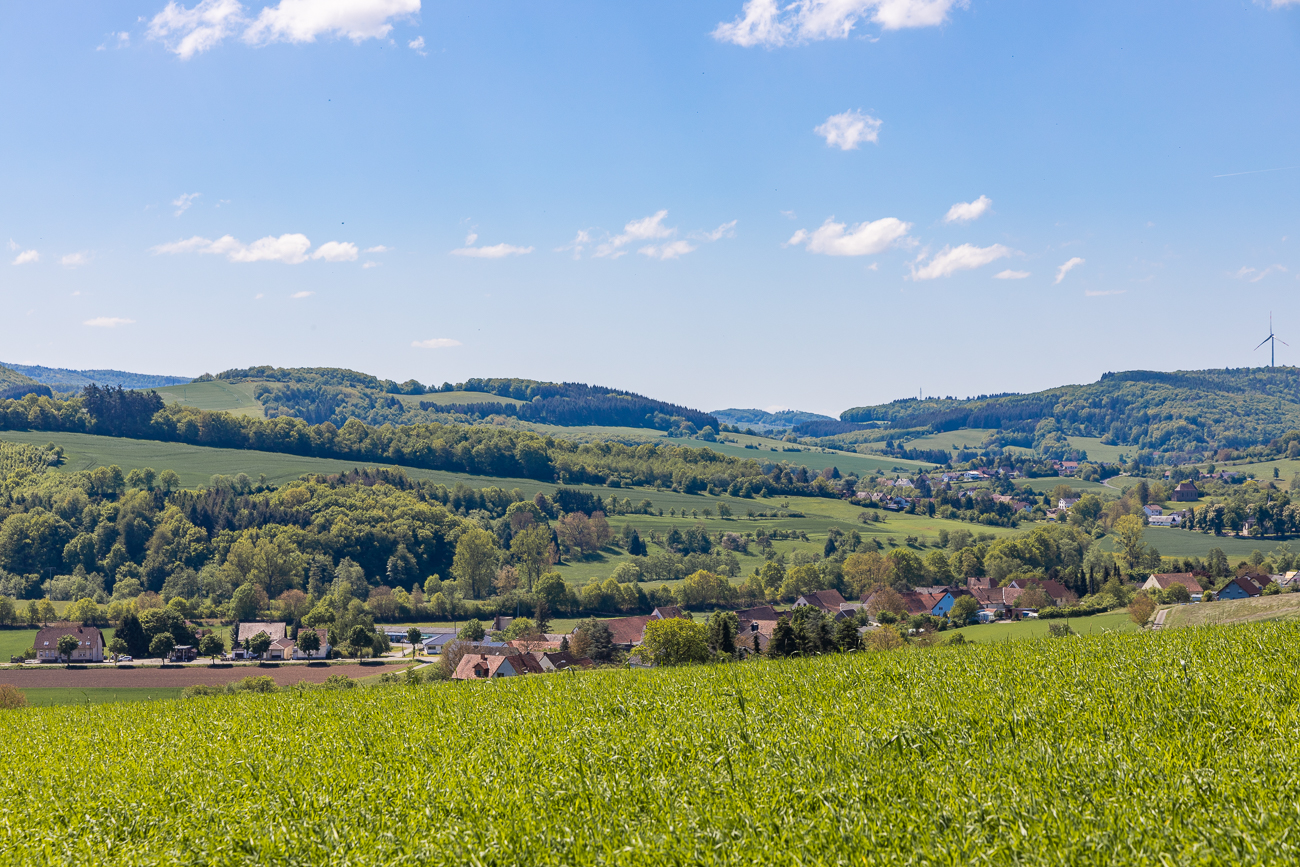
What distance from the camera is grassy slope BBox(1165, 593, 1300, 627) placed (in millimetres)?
20516

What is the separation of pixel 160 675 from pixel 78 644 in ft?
59.5

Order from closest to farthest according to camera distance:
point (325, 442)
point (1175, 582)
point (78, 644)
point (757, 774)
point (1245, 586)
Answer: point (757, 774) < point (1245, 586) < point (78, 644) < point (1175, 582) < point (325, 442)

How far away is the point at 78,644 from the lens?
81.6 m

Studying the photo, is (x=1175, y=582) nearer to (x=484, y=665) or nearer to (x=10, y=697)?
(x=484, y=665)

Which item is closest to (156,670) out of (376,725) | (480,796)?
(376,725)

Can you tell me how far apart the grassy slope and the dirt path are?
197 feet

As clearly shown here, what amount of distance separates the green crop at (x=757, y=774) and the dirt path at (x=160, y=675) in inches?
2346

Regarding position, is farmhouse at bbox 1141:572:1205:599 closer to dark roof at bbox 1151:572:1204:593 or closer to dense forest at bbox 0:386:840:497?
dark roof at bbox 1151:572:1204:593

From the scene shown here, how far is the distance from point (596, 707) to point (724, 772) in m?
3.97

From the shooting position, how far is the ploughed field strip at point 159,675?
65.8 metres

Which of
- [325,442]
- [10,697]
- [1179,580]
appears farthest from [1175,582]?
[325,442]

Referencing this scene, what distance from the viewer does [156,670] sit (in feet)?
243

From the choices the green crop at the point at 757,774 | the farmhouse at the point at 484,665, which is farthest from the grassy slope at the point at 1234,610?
the farmhouse at the point at 484,665

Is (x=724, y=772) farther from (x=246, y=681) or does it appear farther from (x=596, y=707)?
(x=246, y=681)
